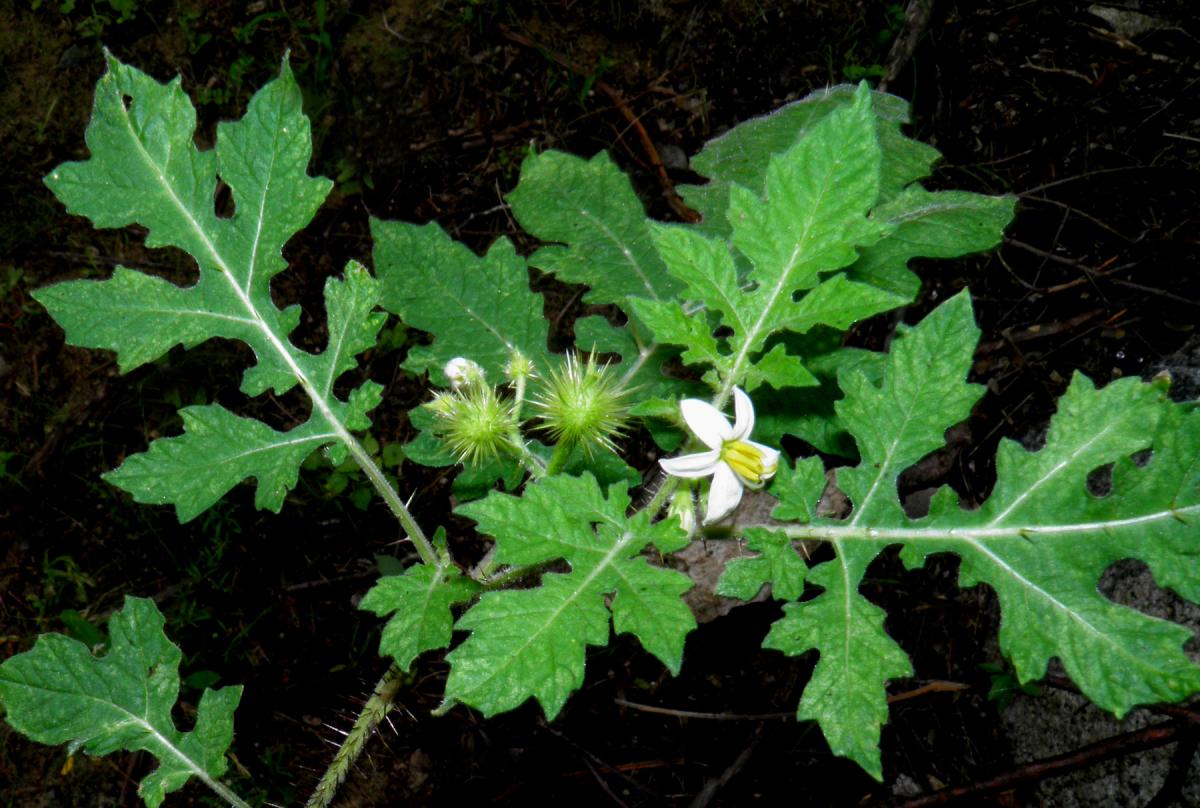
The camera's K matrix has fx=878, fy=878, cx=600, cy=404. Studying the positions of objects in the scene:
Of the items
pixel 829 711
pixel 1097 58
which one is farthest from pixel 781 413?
pixel 1097 58

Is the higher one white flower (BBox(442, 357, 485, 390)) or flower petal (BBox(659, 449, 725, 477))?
white flower (BBox(442, 357, 485, 390))

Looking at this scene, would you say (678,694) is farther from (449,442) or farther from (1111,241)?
(1111,241)

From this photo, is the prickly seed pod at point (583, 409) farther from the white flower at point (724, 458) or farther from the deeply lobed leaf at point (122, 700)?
the deeply lobed leaf at point (122, 700)

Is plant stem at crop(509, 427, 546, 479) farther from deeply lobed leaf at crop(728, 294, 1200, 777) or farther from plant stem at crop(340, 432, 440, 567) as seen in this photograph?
deeply lobed leaf at crop(728, 294, 1200, 777)

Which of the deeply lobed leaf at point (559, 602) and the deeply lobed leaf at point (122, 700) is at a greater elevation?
the deeply lobed leaf at point (559, 602)

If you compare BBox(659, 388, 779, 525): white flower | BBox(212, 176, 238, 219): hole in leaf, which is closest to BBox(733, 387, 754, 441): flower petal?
BBox(659, 388, 779, 525): white flower

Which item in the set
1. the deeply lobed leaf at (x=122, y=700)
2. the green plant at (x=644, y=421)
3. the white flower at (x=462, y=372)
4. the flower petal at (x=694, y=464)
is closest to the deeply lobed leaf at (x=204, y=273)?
the green plant at (x=644, y=421)
